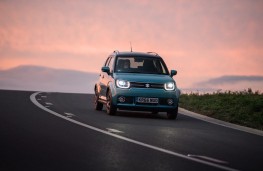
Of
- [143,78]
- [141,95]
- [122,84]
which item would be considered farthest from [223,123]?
[122,84]

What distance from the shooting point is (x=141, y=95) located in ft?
61.8

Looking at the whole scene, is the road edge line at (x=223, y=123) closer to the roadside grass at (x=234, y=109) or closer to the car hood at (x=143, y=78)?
the roadside grass at (x=234, y=109)

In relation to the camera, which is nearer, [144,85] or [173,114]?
[144,85]

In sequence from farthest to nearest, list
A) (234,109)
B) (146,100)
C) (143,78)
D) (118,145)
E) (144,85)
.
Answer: (234,109), (143,78), (144,85), (146,100), (118,145)

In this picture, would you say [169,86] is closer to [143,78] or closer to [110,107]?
Answer: [143,78]

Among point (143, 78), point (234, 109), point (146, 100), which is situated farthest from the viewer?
point (234, 109)

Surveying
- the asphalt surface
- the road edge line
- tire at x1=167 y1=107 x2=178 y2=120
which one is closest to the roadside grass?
the road edge line

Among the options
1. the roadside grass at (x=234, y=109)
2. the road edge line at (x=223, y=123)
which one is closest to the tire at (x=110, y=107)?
the road edge line at (x=223, y=123)

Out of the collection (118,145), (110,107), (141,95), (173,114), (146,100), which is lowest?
(118,145)

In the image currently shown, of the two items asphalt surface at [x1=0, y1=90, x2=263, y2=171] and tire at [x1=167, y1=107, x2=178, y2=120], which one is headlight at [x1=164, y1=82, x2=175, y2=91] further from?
asphalt surface at [x1=0, y1=90, x2=263, y2=171]

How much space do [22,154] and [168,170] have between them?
236cm

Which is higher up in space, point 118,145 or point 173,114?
point 173,114

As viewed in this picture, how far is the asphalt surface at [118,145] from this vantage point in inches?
363

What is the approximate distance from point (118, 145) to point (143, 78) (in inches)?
309
